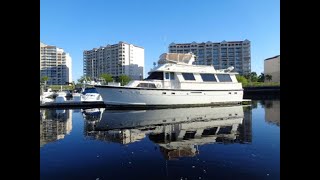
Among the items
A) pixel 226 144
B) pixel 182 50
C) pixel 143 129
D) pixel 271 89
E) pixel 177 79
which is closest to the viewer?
pixel 226 144

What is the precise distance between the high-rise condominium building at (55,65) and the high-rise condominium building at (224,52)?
52095 mm

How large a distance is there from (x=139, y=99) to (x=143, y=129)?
32.4 feet

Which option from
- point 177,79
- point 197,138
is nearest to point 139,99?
point 177,79

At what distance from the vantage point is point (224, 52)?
383 ft

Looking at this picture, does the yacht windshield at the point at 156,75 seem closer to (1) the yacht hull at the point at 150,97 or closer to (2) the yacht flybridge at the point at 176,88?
(2) the yacht flybridge at the point at 176,88

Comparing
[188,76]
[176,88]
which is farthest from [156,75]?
[188,76]

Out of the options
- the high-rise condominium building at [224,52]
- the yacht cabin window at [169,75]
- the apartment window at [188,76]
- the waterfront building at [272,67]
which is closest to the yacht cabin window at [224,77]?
the apartment window at [188,76]

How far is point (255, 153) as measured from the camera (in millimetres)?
7637

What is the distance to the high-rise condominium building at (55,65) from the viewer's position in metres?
110

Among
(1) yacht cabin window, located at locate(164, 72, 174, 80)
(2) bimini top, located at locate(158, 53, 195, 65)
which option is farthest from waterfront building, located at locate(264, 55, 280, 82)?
(1) yacht cabin window, located at locate(164, 72, 174, 80)

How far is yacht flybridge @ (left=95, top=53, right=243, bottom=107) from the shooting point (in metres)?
22.1

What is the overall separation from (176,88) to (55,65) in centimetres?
10203
